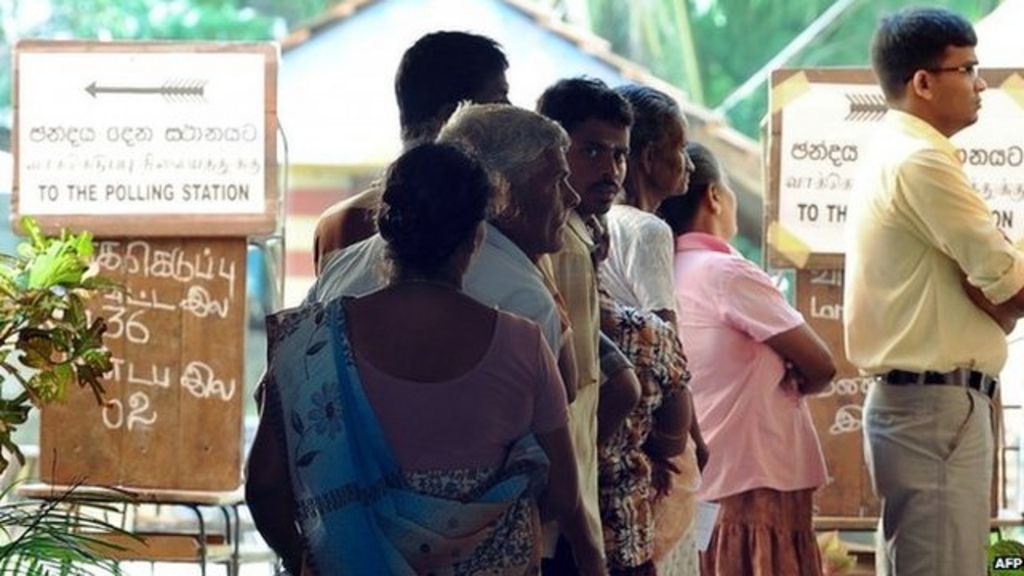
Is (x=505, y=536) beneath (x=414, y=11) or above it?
beneath

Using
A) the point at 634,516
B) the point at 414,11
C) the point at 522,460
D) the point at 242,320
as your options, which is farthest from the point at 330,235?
the point at 414,11

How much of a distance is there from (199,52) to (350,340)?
333 centimetres

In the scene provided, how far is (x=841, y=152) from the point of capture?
22.9 ft

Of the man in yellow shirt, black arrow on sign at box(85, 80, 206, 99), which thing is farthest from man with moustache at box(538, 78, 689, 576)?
black arrow on sign at box(85, 80, 206, 99)

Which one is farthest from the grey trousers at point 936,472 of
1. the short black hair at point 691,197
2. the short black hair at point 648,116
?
the short black hair at point 648,116

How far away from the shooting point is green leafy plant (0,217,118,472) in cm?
495

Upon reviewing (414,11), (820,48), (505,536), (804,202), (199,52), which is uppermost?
(820,48)

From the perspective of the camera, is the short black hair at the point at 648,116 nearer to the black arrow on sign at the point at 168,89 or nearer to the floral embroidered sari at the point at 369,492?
the floral embroidered sari at the point at 369,492

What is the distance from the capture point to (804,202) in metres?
6.96

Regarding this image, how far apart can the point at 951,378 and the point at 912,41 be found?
2.60ft

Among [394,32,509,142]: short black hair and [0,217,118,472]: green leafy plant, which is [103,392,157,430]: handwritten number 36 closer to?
[0,217,118,472]: green leafy plant

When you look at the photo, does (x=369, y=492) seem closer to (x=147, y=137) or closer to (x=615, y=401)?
(x=615, y=401)

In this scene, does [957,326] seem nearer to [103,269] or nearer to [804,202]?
[804,202]

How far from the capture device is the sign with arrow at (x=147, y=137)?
685 centimetres
